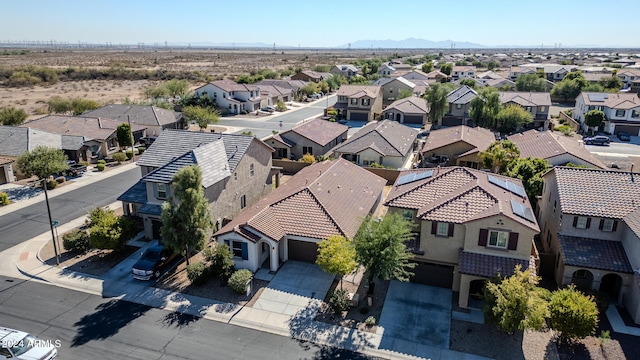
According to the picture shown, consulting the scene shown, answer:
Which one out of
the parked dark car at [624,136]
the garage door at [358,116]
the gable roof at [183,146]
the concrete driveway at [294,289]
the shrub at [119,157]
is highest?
the gable roof at [183,146]

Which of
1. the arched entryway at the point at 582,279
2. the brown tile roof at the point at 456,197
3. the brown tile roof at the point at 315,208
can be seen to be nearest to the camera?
the brown tile roof at the point at 456,197

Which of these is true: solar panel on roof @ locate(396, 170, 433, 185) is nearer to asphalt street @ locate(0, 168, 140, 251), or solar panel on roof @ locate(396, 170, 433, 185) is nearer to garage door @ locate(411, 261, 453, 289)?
garage door @ locate(411, 261, 453, 289)

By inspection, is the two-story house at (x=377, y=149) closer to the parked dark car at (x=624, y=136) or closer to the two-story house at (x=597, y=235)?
the two-story house at (x=597, y=235)

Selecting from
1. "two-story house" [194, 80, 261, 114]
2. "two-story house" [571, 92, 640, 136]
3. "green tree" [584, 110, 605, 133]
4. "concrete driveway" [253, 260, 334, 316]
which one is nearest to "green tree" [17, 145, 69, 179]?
"concrete driveway" [253, 260, 334, 316]

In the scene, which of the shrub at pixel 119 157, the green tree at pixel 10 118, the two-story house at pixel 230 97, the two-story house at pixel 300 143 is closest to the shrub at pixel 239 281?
the two-story house at pixel 300 143

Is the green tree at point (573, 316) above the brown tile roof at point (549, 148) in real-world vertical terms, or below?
below

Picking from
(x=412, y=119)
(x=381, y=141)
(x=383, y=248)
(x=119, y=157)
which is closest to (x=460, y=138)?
(x=381, y=141)

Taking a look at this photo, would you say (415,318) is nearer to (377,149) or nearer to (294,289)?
(294,289)

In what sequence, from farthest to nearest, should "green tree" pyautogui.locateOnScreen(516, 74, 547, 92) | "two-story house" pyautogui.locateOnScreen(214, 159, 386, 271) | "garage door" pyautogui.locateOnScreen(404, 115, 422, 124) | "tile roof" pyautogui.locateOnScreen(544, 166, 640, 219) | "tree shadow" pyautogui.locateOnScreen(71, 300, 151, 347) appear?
"green tree" pyautogui.locateOnScreen(516, 74, 547, 92), "garage door" pyautogui.locateOnScreen(404, 115, 422, 124), "two-story house" pyautogui.locateOnScreen(214, 159, 386, 271), "tile roof" pyautogui.locateOnScreen(544, 166, 640, 219), "tree shadow" pyautogui.locateOnScreen(71, 300, 151, 347)
